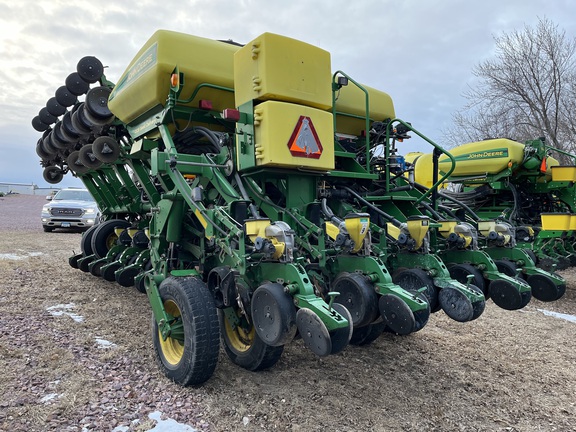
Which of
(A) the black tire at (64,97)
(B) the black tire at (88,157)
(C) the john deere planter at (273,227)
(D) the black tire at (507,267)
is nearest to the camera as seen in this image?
(C) the john deere planter at (273,227)

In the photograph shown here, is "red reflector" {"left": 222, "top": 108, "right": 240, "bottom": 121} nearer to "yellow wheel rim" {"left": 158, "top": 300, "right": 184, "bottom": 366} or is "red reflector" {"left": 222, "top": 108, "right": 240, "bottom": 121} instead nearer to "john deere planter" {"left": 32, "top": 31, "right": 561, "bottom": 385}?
"john deere planter" {"left": 32, "top": 31, "right": 561, "bottom": 385}

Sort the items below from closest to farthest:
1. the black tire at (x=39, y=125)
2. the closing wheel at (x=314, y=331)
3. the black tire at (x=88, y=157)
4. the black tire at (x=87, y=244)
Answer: the closing wheel at (x=314, y=331) → the black tire at (x=88, y=157) → the black tire at (x=87, y=244) → the black tire at (x=39, y=125)

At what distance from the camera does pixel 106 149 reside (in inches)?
221

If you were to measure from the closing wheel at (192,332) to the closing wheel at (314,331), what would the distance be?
0.82m

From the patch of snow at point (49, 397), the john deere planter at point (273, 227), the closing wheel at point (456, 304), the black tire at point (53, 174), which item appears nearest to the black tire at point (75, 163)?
the black tire at point (53, 174)

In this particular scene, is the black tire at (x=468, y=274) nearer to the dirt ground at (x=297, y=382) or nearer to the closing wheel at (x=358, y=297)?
the dirt ground at (x=297, y=382)

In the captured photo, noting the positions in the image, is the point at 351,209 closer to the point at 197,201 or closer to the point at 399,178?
the point at 399,178

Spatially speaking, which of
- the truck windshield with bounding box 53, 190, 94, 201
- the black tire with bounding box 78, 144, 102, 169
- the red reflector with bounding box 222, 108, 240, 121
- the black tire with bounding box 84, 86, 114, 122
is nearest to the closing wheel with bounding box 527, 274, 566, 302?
the red reflector with bounding box 222, 108, 240, 121

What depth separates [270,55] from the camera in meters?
3.46

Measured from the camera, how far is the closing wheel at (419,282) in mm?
3531

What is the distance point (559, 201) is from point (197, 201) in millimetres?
6818

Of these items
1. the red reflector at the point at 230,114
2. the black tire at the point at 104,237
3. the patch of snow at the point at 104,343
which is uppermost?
the red reflector at the point at 230,114

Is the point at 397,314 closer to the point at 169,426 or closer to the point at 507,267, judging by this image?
the point at 169,426

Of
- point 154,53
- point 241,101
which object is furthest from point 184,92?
point 241,101
